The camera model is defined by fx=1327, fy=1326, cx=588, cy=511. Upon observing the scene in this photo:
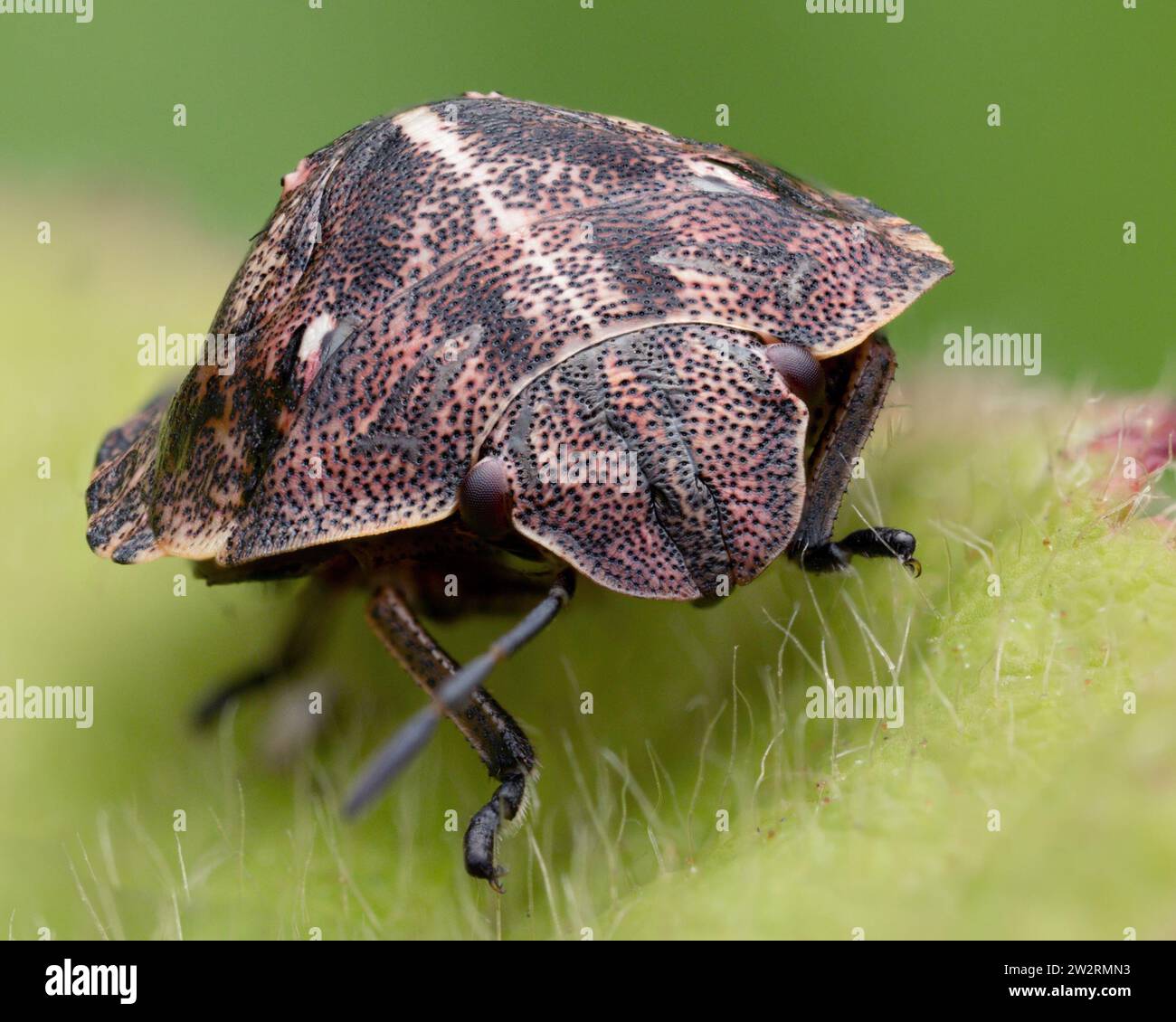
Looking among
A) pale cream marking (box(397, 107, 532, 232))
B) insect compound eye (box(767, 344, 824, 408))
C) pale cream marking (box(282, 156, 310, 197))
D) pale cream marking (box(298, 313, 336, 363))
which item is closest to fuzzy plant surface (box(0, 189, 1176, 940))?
insect compound eye (box(767, 344, 824, 408))

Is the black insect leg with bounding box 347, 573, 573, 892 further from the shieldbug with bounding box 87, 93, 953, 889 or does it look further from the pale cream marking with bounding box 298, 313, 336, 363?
the pale cream marking with bounding box 298, 313, 336, 363

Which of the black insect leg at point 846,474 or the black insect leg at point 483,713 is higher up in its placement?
the black insect leg at point 846,474

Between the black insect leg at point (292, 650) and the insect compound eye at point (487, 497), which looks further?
the black insect leg at point (292, 650)

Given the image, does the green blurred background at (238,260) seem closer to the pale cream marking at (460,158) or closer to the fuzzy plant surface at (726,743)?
the fuzzy plant surface at (726,743)

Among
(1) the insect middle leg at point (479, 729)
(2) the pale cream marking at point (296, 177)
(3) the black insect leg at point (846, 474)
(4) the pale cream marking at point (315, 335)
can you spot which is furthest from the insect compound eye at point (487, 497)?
(2) the pale cream marking at point (296, 177)

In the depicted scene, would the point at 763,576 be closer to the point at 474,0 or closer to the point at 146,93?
the point at 474,0

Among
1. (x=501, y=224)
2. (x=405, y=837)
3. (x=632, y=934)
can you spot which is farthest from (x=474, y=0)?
(x=632, y=934)
